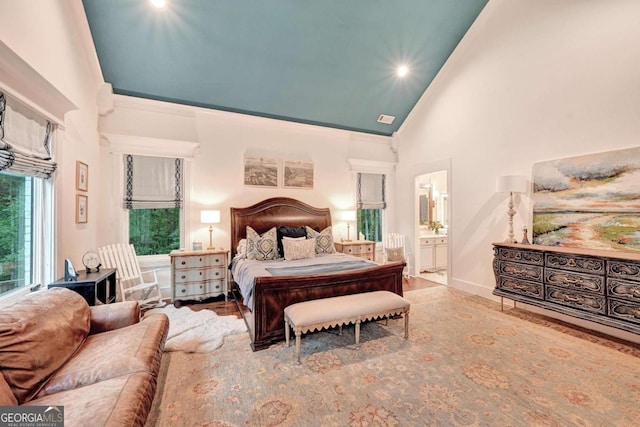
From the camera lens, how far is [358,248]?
5176 mm

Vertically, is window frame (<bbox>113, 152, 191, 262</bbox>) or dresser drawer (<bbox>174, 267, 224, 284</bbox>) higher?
window frame (<bbox>113, 152, 191, 262</bbox>)

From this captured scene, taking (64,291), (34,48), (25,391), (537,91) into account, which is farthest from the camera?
(537,91)

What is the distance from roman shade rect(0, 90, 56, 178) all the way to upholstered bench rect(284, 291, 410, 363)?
2.54 metres

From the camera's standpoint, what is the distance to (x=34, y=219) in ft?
8.34

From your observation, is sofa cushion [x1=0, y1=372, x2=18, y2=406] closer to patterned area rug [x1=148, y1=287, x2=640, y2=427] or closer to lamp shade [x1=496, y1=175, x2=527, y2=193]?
patterned area rug [x1=148, y1=287, x2=640, y2=427]

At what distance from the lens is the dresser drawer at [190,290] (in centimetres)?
386

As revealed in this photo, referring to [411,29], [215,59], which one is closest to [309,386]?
[215,59]

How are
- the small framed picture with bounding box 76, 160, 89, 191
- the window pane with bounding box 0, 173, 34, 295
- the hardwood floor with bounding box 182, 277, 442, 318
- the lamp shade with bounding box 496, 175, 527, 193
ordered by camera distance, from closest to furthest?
the window pane with bounding box 0, 173, 34, 295 < the small framed picture with bounding box 76, 160, 89, 191 < the lamp shade with bounding box 496, 175, 527, 193 < the hardwood floor with bounding box 182, 277, 442, 318

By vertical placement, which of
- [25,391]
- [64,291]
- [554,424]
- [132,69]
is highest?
[132,69]

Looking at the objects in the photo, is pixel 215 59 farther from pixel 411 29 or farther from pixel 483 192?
pixel 483 192

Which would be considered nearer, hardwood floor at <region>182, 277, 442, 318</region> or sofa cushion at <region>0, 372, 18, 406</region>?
sofa cushion at <region>0, 372, 18, 406</region>

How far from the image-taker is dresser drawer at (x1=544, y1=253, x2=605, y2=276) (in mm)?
2721

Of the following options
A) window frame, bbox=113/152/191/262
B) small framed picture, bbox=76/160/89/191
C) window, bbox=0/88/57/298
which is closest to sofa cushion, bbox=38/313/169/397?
window, bbox=0/88/57/298

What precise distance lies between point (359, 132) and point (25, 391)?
18.4 ft
